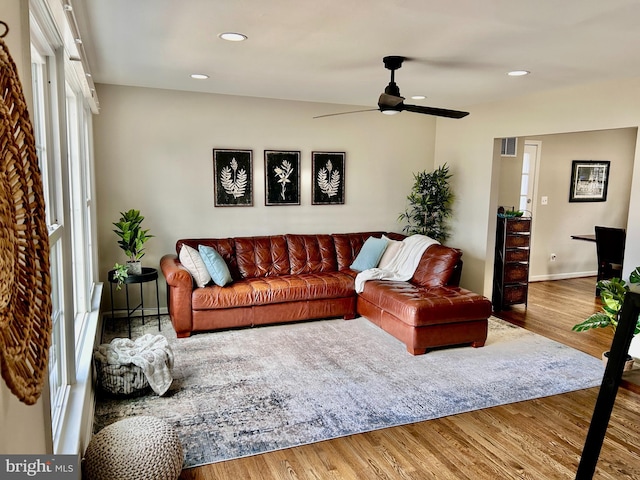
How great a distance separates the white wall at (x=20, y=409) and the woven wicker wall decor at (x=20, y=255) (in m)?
0.07

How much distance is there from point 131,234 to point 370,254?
2.53 meters

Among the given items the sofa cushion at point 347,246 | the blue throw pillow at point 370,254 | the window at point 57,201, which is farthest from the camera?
the sofa cushion at point 347,246

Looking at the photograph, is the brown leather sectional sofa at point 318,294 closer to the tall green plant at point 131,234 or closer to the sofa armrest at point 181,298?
the sofa armrest at point 181,298

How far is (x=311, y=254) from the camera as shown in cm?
559

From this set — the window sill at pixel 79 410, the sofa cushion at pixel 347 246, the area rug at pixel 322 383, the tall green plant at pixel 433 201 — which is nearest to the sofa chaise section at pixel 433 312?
the area rug at pixel 322 383

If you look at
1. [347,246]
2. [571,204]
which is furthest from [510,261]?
[571,204]

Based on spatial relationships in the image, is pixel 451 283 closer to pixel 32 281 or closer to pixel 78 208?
pixel 78 208

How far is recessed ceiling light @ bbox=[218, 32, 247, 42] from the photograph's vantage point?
2.97m

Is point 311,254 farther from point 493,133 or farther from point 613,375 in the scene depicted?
point 613,375

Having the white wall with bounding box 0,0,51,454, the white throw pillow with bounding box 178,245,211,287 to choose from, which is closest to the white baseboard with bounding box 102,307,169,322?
the white throw pillow with bounding box 178,245,211,287

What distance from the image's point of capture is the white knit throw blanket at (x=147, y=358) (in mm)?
3209

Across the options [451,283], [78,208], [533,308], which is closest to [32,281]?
[78,208]

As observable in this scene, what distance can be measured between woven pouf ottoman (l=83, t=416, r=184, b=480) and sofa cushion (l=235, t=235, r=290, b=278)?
2.98 m

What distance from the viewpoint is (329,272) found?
551 centimetres
